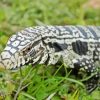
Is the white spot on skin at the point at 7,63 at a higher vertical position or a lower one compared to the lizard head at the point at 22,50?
lower

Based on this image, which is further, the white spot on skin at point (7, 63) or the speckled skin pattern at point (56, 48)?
the speckled skin pattern at point (56, 48)

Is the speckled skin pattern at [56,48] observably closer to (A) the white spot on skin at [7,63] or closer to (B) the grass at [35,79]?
(A) the white spot on skin at [7,63]

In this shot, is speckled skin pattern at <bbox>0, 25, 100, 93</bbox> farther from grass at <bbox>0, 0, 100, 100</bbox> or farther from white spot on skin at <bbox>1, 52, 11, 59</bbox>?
grass at <bbox>0, 0, 100, 100</bbox>

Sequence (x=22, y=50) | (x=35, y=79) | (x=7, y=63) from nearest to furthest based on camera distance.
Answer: (x=7, y=63), (x=22, y=50), (x=35, y=79)

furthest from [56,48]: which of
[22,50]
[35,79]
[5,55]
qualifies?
[5,55]

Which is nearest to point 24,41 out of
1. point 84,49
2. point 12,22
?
point 84,49

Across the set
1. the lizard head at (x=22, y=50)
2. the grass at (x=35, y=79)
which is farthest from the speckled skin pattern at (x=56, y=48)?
the grass at (x=35, y=79)

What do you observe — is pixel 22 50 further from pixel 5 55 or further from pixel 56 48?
pixel 56 48
